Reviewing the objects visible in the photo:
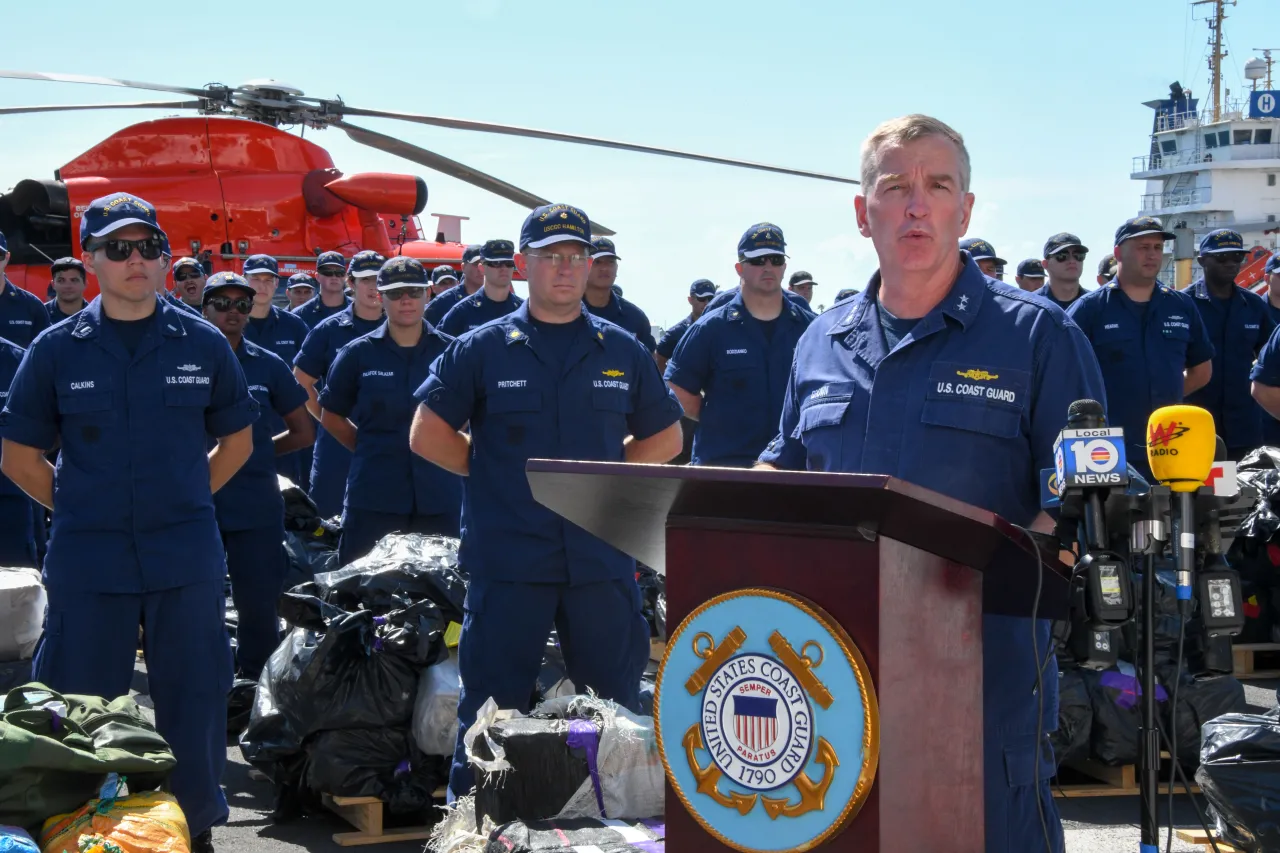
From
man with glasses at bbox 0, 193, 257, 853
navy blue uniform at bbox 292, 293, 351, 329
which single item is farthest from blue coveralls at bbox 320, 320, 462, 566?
navy blue uniform at bbox 292, 293, 351, 329

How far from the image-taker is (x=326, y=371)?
8367 millimetres

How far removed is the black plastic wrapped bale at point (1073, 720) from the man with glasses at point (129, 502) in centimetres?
321

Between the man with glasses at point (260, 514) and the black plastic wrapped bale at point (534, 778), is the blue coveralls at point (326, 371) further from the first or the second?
the black plastic wrapped bale at point (534, 778)

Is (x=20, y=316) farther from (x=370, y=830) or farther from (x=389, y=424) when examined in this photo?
(x=370, y=830)

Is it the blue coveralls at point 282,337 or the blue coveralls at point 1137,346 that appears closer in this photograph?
the blue coveralls at point 1137,346

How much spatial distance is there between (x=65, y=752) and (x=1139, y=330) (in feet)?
19.4

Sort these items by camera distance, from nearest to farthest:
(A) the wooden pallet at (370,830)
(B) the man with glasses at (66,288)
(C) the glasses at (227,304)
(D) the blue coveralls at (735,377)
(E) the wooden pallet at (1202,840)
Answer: (E) the wooden pallet at (1202,840) < (A) the wooden pallet at (370,830) < (C) the glasses at (227,304) < (D) the blue coveralls at (735,377) < (B) the man with glasses at (66,288)

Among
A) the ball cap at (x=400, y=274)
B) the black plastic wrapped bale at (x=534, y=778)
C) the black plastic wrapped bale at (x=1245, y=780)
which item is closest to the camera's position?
the black plastic wrapped bale at (x=534, y=778)

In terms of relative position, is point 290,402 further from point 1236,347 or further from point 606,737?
point 1236,347

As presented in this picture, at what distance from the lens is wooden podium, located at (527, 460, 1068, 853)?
201 centimetres

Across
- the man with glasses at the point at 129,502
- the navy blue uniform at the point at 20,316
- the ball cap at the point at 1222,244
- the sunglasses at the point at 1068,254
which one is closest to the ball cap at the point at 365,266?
the navy blue uniform at the point at 20,316

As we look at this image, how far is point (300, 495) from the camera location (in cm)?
779

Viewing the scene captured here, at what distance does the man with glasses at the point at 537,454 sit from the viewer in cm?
473

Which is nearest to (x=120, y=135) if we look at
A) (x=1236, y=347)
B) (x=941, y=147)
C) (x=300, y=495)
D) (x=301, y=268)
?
(x=301, y=268)
